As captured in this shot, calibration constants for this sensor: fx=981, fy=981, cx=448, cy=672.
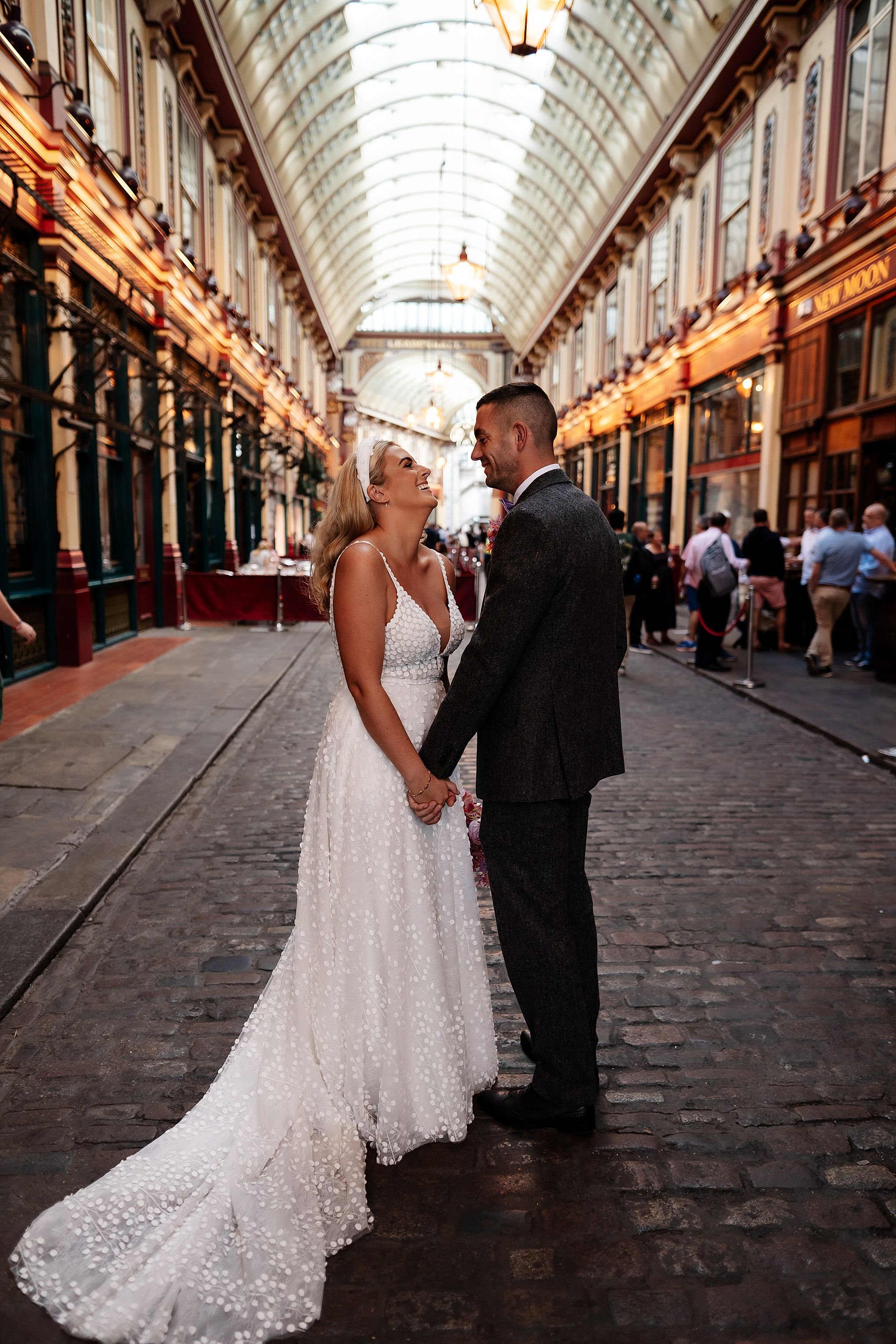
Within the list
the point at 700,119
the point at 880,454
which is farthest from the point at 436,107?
the point at 880,454

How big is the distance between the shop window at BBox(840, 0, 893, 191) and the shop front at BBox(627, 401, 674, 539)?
786 centimetres

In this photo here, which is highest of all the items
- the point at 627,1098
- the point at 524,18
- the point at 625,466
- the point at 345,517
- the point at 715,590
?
the point at 524,18

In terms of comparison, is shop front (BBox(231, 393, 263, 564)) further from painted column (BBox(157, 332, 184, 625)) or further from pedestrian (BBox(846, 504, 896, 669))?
pedestrian (BBox(846, 504, 896, 669))

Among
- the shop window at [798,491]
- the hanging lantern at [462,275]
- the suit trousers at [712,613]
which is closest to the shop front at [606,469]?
the hanging lantern at [462,275]

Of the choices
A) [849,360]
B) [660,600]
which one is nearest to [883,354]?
[849,360]

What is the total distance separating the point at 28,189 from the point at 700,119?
1346 centimetres

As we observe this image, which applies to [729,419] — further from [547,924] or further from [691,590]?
[547,924]

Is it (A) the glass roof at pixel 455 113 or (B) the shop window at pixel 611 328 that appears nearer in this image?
(A) the glass roof at pixel 455 113

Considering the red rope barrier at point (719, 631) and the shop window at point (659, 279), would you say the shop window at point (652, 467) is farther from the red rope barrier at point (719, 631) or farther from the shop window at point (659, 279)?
the red rope barrier at point (719, 631)

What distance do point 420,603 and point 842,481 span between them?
11710mm

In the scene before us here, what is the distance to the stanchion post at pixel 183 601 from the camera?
48.7 ft

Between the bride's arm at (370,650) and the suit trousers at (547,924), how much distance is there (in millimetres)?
255

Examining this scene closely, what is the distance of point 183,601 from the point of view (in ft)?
49.4

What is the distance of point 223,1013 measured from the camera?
3260 millimetres
